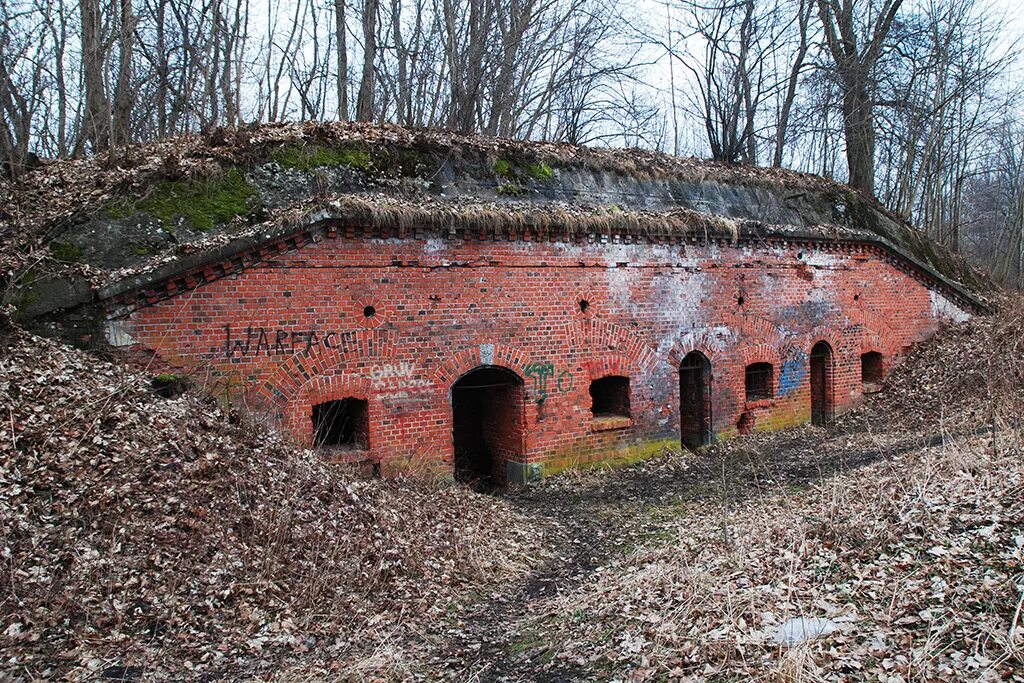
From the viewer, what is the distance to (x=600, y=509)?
8.82 meters

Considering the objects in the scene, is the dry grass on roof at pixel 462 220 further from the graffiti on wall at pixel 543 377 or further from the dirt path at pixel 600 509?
the dirt path at pixel 600 509

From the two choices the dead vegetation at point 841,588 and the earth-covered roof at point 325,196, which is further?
the earth-covered roof at point 325,196

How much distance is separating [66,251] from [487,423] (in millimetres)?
5806

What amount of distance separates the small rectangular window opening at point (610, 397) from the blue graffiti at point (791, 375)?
351cm

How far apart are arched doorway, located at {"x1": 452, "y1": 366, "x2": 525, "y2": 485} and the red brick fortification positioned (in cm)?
3

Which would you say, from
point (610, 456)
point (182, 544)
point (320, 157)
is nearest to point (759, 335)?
point (610, 456)

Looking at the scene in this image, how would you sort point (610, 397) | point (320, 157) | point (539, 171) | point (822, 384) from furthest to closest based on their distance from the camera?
point (822, 384)
point (610, 397)
point (539, 171)
point (320, 157)

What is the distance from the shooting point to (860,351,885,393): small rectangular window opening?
14.1 meters

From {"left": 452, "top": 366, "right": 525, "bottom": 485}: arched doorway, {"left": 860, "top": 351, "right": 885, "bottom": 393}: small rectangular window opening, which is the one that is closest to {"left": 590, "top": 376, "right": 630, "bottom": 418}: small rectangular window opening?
{"left": 452, "top": 366, "right": 525, "bottom": 485}: arched doorway

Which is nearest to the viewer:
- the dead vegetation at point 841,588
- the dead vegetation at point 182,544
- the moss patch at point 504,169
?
the dead vegetation at point 841,588

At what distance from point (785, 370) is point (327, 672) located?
10.4 m

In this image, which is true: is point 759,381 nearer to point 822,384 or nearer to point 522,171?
point 822,384

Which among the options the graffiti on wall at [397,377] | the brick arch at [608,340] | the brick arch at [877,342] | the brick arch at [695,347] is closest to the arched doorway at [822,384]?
the brick arch at [877,342]

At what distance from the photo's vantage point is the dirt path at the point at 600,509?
16.6 ft
